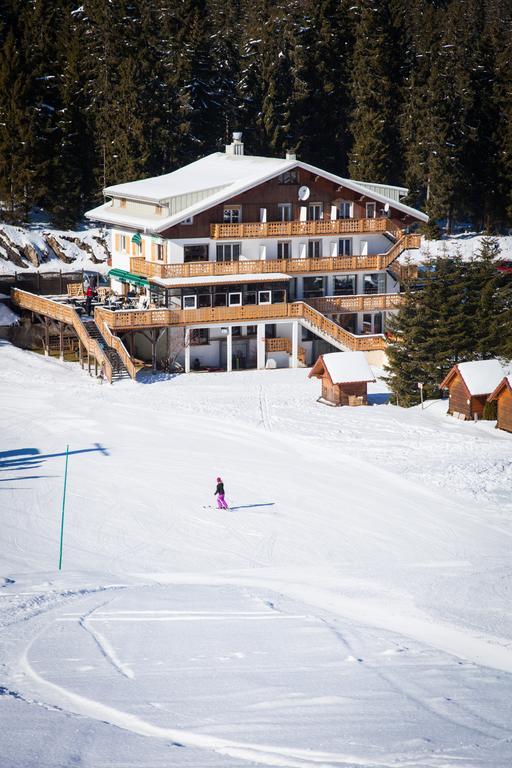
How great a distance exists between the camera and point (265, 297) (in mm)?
55438

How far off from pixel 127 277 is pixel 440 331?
15738 mm

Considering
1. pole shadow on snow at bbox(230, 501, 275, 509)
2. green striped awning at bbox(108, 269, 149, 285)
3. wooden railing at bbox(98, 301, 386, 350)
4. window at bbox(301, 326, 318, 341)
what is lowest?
pole shadow on snow at bbox(230, 501, 275, 509)

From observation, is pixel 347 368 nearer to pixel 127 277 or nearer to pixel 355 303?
pixel 355 303

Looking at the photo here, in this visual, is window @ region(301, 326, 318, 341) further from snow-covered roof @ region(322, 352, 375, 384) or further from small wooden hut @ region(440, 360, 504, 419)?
small wooden hut @ region(440, 360, 504, 419)

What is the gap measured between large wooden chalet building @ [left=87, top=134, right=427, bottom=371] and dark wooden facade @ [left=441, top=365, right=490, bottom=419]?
8.78 meters

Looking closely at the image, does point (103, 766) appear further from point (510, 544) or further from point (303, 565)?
point (510, 544)

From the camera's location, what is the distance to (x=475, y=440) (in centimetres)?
4147

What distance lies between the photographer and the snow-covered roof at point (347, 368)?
151 feet

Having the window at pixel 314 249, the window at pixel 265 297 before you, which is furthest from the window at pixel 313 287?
the window at pixel 265 297

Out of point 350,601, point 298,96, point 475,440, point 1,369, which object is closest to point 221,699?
point 350,601

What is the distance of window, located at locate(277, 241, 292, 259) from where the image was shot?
2240 inches

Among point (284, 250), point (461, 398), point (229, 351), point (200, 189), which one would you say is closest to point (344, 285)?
point (284, 250)

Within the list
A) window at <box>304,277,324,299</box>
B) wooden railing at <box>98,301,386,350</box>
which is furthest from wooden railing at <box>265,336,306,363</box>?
window at <box>304,277,324,299</box>

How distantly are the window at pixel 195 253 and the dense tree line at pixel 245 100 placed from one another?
48.7 feet
